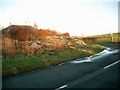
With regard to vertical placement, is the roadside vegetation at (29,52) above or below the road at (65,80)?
above

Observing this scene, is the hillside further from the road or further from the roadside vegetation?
the road

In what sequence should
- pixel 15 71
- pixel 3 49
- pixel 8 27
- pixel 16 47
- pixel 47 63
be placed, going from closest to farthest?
pixel 15 71 < pixel 47 63 < pixel 3 49 < pixel 16 47 < pixel 8 27

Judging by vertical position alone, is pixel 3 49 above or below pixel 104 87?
above

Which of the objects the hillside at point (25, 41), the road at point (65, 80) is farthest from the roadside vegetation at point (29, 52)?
the road at point (65, 80)

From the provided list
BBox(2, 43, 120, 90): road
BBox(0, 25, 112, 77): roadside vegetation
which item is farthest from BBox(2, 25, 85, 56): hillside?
BBox(2, 43, 120, 90): road

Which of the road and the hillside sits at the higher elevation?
the hillside

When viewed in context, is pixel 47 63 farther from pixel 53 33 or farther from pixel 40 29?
pixel 53 33

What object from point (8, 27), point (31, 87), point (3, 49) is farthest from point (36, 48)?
point (31, 87)

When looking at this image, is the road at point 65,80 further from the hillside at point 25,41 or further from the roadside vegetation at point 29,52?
the hillside at point 25,41

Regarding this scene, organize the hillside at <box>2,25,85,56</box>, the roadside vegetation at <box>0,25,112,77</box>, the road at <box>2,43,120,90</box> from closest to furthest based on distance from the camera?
the road at <box>2,43,120,90</box>
the roadside vegetation at <box>0,25,112,77</box>
the hillside at <box>2,25,85,56</box>

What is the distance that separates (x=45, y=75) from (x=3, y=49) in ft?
27.9

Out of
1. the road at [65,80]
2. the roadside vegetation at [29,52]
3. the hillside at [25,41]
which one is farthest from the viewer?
the hillside at [25,41]

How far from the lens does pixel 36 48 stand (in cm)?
2361

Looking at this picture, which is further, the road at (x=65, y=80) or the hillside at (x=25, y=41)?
the hillside at (x=25, y=41)
